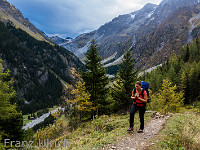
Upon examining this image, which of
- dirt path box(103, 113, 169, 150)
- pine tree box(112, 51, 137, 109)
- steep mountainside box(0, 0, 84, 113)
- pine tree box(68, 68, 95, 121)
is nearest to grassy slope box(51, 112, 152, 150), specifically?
dirt path box(103, 113, 169, 150)

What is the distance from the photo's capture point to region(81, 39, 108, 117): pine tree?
18.1 meters

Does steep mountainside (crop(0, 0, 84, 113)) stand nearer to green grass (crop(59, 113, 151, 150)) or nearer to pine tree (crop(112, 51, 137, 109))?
pine tree (crop(112, 51, 137, 109))

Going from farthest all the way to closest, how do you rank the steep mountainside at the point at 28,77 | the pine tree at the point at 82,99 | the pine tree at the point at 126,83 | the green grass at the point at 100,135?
the steep mountainside at the point at 28,77
the pine tree at the point at 126,83
the pine tree at the point at 82,99
the green grass at the point at 100,135

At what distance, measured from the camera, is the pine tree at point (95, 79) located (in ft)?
59.3

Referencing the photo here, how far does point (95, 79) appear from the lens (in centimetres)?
1814

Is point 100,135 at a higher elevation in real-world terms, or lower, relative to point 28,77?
A: lower

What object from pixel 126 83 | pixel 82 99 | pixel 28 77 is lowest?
pixel 82 99

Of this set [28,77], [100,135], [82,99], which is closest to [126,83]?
[82,99]

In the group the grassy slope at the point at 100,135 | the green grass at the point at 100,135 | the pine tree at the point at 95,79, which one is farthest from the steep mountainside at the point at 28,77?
the green grass at the point at 100,135

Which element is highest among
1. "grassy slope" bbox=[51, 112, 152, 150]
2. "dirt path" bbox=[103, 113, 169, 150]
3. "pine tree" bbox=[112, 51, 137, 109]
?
"pine tree" bbox=[112, 51, 137, 109]

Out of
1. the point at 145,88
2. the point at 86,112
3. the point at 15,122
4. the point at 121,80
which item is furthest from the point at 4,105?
the point at 121,80

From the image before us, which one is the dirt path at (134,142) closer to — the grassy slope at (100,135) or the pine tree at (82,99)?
the grassy slope at (100,135)

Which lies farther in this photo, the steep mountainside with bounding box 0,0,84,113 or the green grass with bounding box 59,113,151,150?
the steep mountainside with bounding box 0,0,84,113

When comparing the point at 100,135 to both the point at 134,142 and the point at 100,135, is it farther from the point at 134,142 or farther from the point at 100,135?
the point at 134,142
